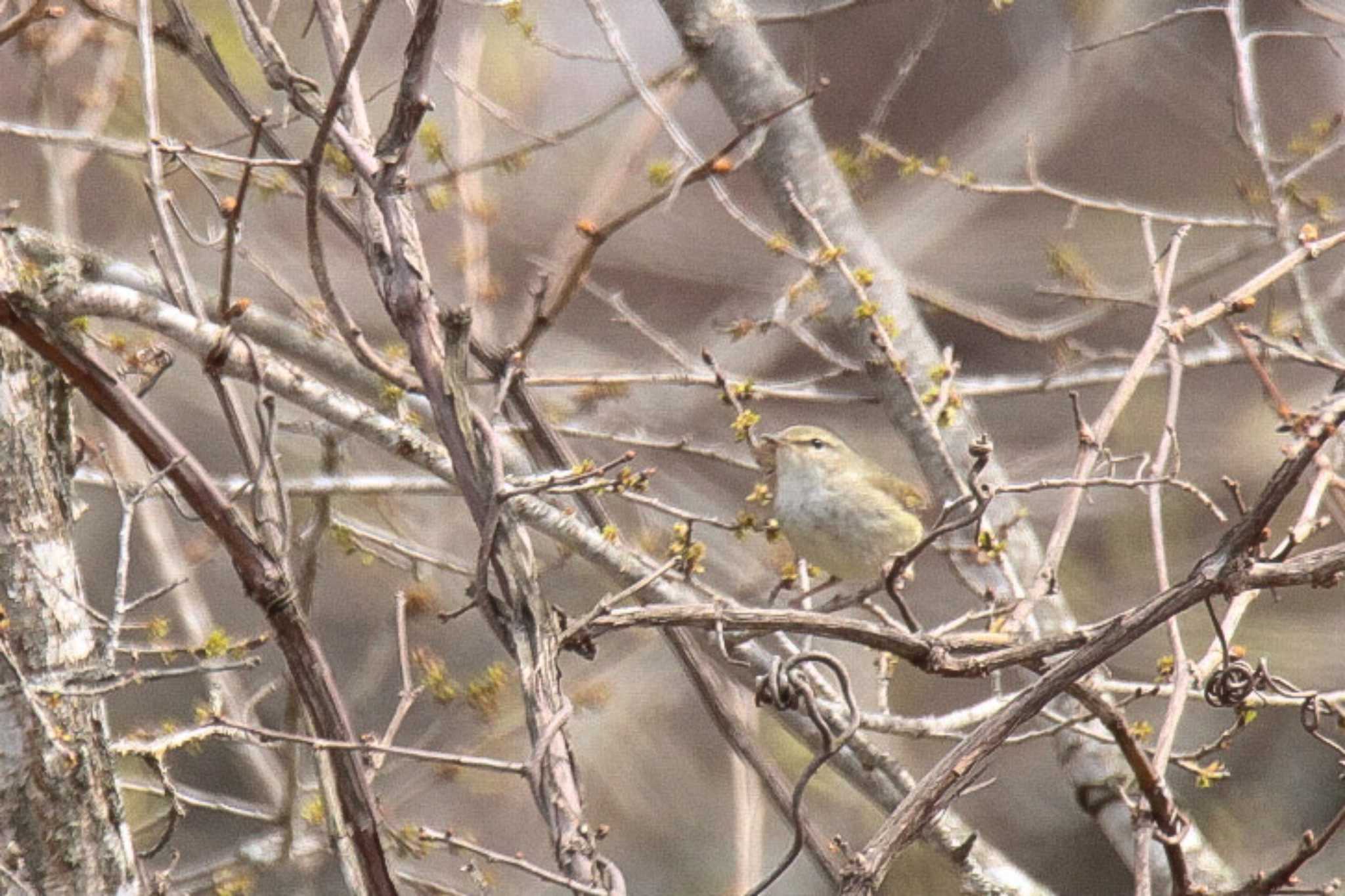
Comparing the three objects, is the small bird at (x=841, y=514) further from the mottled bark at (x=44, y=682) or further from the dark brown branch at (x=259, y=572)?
the dark brown branch at (x=259, y=572)

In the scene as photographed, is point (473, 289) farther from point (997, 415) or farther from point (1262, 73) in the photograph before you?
point (1262, 73)

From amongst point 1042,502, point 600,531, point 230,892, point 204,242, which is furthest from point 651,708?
point 204,242

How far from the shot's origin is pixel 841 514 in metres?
A: 4.04

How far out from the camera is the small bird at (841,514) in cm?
402

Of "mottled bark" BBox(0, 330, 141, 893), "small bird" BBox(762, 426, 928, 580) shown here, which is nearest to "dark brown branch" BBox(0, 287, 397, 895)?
"mottled bark" BBox(0, 330, 141, 893)

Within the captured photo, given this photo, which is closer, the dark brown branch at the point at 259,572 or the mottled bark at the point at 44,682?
the dark brown branch at the point at 259,572

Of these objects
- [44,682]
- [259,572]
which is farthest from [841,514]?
[259,572]

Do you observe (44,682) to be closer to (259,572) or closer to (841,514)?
(259,572)

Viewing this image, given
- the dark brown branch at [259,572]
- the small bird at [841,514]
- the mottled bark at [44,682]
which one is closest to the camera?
the dark brown branch at [259,572]

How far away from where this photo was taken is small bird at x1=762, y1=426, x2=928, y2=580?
4020 mm

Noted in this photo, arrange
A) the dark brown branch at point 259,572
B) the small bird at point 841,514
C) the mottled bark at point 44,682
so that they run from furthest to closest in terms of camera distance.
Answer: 1. the small bird at point 841,514
2. the mottled bark at point 44,682
3. the dark brown branch at point 259,572

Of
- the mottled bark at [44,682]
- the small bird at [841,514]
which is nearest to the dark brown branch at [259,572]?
the mottled bark at [44,682]

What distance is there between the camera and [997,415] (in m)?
7.30

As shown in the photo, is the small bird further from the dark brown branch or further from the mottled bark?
the dark brown branch
